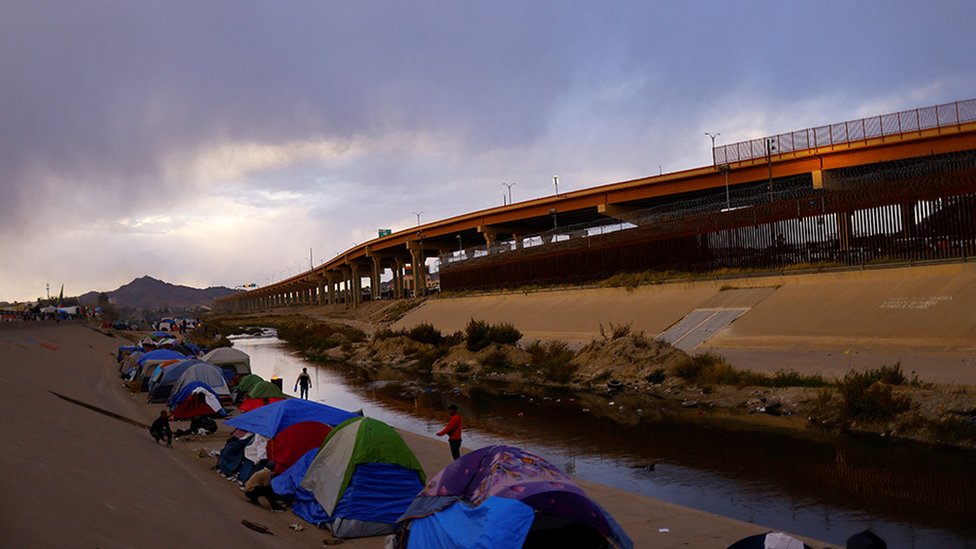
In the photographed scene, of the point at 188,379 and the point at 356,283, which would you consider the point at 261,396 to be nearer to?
the point at 188,379

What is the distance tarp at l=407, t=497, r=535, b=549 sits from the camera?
9281 millimetres

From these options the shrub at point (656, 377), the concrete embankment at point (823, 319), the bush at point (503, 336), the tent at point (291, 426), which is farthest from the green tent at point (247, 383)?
the concrete embankment at point (823, 319)

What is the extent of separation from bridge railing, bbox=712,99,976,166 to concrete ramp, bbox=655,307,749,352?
2091cm

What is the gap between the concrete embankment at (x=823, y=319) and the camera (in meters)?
26.4

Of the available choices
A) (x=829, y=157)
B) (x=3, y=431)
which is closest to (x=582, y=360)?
(x=3, y=431)

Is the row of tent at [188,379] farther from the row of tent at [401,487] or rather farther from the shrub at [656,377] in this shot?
the shrub at [656,377]

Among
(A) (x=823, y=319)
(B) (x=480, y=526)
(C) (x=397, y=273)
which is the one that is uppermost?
(C) (x=397, y=273)

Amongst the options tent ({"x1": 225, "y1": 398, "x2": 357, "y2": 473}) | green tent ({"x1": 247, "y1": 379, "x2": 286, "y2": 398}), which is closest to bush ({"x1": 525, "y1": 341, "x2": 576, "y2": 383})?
green tent ({"x1": 247, "y1": 379, "x2": 286, "y2": 398})

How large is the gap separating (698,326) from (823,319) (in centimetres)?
696

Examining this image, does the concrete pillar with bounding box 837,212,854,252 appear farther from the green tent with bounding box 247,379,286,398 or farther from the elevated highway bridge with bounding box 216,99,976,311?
the green tent with bounding box 247,379,286,398

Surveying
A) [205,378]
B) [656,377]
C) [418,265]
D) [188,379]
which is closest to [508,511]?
[656,377]

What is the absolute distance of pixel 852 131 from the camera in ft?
171

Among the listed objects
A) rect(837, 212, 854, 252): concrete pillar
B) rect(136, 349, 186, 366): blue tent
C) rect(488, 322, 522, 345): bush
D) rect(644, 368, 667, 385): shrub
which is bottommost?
rect(644, 368, 667, 385): shrub

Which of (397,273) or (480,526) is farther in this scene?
(397,273)
